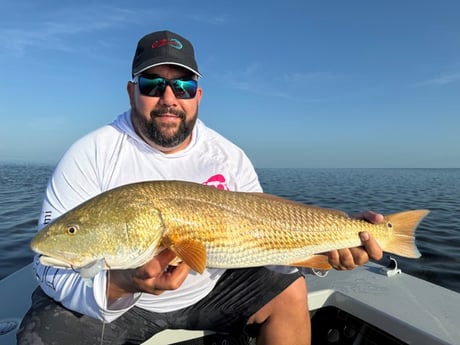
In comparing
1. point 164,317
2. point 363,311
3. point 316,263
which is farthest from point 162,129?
point 363,311

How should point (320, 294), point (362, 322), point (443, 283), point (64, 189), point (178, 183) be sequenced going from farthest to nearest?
point (443, 283) → point (320, 294) → point (362, 322) → point (64, 189) → point (178, 183)

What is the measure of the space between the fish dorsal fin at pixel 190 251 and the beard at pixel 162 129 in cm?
121

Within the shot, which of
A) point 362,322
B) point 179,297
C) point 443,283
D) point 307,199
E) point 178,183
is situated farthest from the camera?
point 307,199

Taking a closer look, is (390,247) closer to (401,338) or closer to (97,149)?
(401,338)

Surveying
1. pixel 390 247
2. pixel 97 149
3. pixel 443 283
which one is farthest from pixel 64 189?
pixel 443 283

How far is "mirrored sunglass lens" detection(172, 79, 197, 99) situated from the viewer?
3.42 meters

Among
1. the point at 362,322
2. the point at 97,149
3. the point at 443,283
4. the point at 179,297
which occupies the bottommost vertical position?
the point at 443,283

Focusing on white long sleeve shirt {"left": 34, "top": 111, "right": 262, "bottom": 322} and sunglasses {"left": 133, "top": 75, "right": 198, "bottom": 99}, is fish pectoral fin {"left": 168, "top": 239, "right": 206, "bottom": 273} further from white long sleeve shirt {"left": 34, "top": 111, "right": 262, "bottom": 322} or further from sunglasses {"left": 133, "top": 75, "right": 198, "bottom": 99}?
sunglasses {"left": 133, "top": 75, "right": 198, "bottom": 99}

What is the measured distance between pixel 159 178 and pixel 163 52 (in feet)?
4.02

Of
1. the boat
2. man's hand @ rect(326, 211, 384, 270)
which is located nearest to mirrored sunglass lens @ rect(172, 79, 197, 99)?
man's hand @ rect(326, 211, 384, 270)

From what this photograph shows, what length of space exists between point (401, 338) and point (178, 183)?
8.45 feet

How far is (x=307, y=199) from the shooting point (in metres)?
18.7

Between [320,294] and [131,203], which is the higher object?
[131,203]

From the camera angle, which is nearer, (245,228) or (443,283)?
(245,228)
